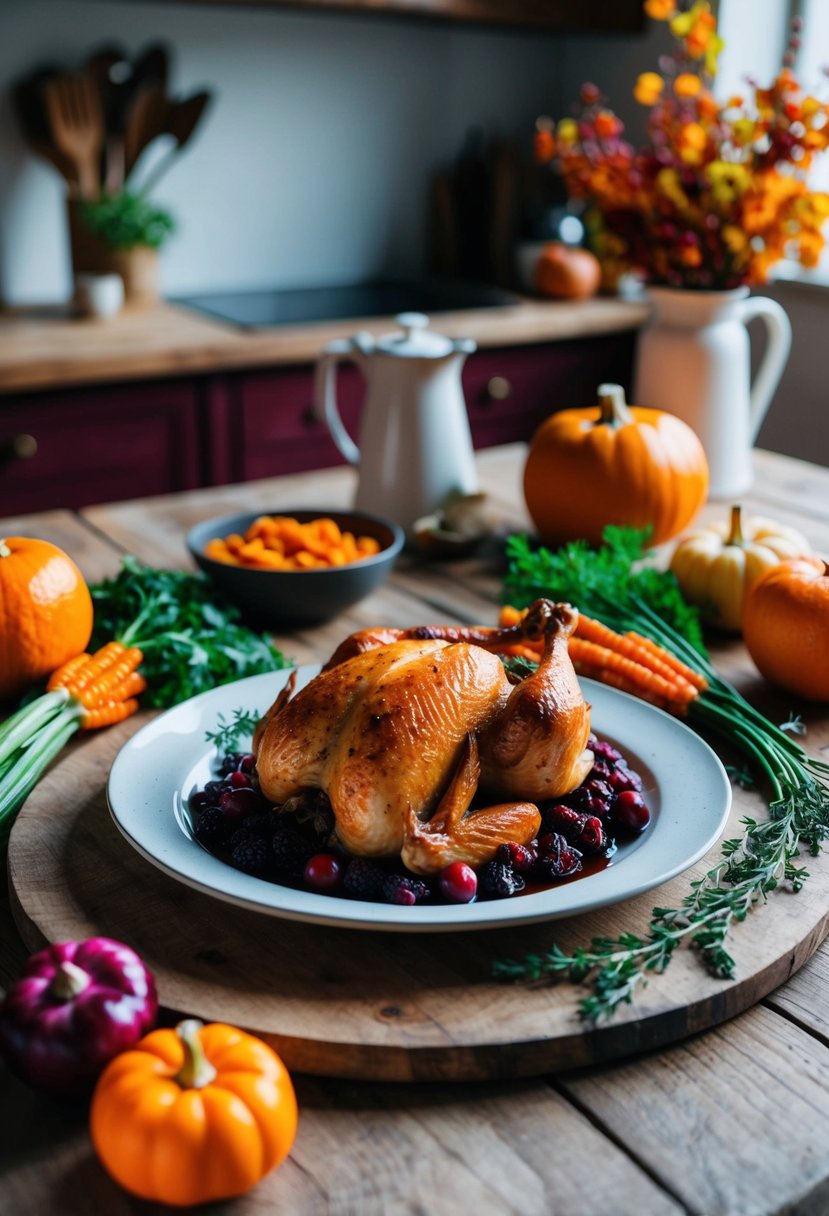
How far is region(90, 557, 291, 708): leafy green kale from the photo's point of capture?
4.15 ft

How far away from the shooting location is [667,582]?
1.45m

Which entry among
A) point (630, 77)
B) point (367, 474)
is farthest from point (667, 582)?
→ point (630, 77)

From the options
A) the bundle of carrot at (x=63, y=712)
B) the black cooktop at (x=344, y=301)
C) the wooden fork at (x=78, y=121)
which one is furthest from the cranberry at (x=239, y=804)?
the wooden fork at (x=78, y=121)

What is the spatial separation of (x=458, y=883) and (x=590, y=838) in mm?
138

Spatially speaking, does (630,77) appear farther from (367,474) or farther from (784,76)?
(367,474)

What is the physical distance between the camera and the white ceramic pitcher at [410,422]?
→ 1685mm

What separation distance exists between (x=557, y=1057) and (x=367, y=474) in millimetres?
1113

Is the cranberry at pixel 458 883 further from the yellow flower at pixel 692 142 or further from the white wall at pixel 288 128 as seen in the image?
the white wall at pixel 288 128

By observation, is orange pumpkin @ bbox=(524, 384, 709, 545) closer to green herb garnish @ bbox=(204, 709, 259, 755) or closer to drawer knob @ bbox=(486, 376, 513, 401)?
green herb garnish @ bbox=(204, 709, 259, 755)

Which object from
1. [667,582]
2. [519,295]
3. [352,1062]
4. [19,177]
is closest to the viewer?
[352,1062]

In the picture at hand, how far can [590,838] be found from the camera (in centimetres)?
93

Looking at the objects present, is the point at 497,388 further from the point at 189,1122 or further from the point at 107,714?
the point at 189,1122

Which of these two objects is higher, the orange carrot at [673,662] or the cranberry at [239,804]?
the cranberry at [239,804]

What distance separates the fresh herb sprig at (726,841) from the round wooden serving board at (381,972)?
1cm
